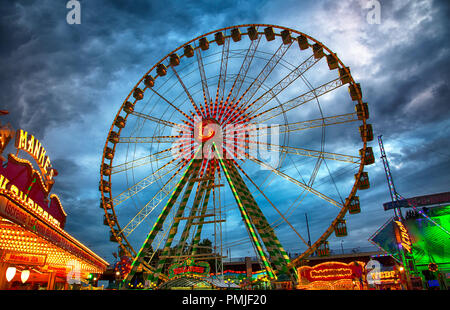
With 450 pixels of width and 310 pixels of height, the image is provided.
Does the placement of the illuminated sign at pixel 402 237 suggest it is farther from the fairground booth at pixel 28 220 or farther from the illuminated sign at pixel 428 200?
the fairground booth at pixel 28 220

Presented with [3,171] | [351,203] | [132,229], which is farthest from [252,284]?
[3,171]

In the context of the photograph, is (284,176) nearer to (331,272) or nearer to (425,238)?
(331,272)

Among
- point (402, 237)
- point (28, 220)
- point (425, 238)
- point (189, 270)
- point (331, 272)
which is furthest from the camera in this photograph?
point (425, 238)

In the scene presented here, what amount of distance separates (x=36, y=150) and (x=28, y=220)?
22.3 feet

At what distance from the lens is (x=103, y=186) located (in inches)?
783

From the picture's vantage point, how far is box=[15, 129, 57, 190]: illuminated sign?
513 inches

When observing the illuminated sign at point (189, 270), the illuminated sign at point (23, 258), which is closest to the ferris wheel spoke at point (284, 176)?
the illuminated sign at point (189, 270)

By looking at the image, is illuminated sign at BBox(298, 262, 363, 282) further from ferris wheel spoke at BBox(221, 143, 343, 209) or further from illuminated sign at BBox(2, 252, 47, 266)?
illuminated sign at BBox(2, 252, 47, 266)

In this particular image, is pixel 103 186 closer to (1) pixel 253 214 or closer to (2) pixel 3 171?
(2) pixel 3 171

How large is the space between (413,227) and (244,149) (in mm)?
19377

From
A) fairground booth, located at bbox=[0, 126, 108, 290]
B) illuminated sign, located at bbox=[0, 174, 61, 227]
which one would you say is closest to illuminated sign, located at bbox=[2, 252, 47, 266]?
fairground booth, located at bbox=[0, 126, 108, 290]

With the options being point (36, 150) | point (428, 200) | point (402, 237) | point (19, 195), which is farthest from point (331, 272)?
point (428, 200)

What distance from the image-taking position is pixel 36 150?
49.2 ft
